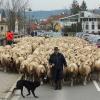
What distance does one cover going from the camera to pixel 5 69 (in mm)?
25328

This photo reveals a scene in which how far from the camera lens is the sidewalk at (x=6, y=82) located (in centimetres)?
1645

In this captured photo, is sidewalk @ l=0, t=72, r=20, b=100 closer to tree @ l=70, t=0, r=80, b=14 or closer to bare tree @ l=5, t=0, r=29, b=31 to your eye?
bare tree @ l=5, t=0, r=29, b=31

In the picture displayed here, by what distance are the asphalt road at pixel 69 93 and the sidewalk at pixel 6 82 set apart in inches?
16.0

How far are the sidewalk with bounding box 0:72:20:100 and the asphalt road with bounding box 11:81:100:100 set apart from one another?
1.34ft

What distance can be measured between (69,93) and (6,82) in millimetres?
3649

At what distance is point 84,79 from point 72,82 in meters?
0.73

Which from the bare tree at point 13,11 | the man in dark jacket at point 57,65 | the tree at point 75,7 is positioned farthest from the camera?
the tree at point 75,7

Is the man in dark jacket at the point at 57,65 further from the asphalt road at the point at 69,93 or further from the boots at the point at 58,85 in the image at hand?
the asphalt road at the point at 69,93

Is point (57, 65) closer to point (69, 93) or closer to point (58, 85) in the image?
point (58, 85)

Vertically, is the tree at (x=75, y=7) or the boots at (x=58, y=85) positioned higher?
the tree at (x=75, y=7)

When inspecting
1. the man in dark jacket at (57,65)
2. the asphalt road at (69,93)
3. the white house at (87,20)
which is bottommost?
the white house at (87,20)

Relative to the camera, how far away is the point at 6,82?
2002cm

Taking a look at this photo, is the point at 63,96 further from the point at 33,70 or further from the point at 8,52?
the point at 8,52

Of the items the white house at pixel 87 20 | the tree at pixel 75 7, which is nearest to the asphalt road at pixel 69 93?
the white house at pixel 87 20
